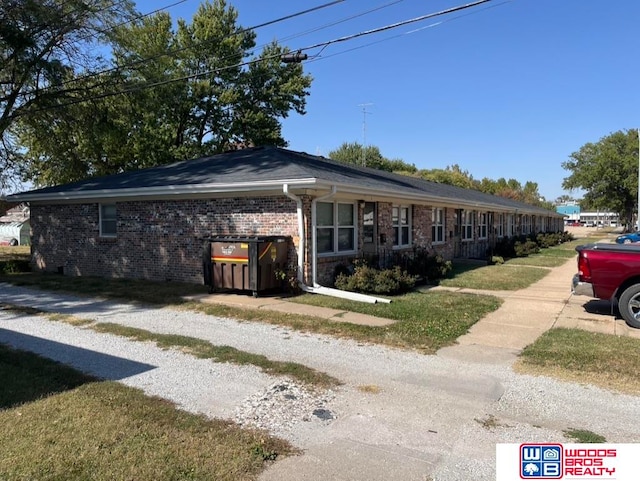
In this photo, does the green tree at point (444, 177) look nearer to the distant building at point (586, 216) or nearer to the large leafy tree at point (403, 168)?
the large leafy tree at point (403, 168)

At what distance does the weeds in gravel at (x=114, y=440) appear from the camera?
3377mm

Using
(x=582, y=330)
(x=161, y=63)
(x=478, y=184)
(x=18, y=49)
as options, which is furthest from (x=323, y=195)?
(x=478, y=184)

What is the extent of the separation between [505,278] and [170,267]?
33.6 feet

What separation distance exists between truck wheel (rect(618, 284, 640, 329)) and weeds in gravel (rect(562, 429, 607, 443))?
503cm

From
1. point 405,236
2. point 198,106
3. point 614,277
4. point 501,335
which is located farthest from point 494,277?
point 198,106

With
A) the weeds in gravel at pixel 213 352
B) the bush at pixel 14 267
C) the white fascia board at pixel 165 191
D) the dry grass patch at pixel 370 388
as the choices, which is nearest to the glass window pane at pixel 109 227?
the white fascia board at pixel 165 191

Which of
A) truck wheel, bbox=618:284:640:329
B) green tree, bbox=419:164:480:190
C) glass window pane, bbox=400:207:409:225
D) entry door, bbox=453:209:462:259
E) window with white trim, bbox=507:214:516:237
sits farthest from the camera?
green tree, bbox=419:164:480:190

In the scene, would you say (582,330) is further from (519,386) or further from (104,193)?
(104,193)

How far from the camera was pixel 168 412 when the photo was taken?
175 inches

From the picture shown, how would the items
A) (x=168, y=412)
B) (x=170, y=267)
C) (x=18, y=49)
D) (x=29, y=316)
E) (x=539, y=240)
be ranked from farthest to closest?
(x=539, y=240), (x=18, y=49), (x=170, y=267), (x=29, y=316), (x=168, y=412)

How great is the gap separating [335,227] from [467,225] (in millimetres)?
12570

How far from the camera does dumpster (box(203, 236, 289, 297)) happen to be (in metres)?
10.7

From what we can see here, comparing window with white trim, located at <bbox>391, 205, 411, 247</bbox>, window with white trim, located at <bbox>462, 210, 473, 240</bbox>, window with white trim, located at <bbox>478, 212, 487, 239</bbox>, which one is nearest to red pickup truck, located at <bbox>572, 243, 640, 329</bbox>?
window with white trim, located at <bbox>391, 205, 411, 247</bbox>

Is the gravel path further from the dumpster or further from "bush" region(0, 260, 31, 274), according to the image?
"bush" region(0, 260, 31, 274)
